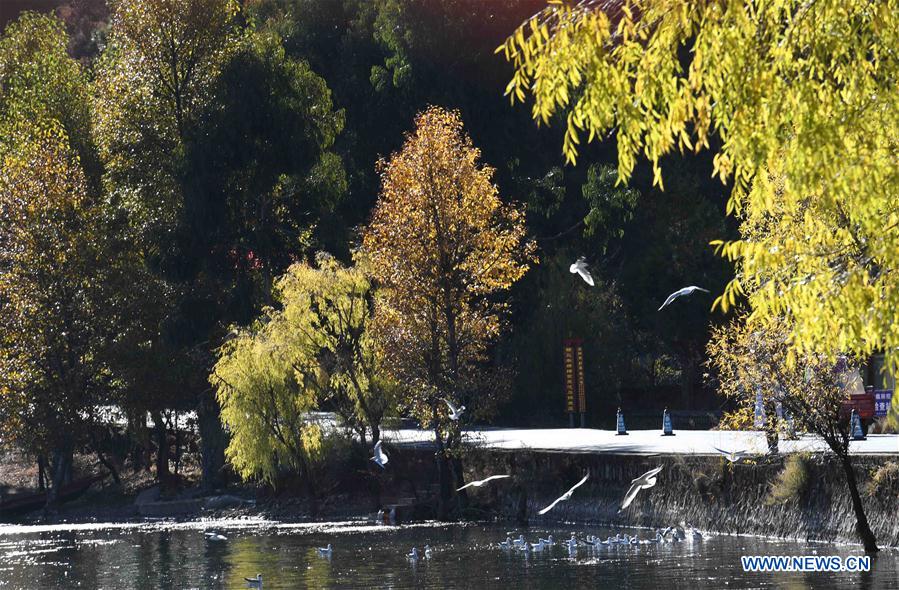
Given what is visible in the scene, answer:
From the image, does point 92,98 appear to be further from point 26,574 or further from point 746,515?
point 746,515

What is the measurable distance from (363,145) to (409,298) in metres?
17.8

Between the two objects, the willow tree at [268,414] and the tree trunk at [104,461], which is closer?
the willow tree at [268,414]

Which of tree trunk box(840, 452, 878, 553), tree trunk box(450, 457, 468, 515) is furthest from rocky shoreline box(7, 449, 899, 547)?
tree trunk box(840, 452, 878, 553)

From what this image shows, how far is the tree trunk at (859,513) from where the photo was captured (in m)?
26.6

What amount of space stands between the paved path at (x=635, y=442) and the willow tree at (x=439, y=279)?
1619mm

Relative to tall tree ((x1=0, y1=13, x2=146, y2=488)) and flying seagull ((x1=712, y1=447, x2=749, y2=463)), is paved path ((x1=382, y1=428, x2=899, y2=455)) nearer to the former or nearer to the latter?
flying seagull ((x1=712, y1=447, x2=749, y2=463))

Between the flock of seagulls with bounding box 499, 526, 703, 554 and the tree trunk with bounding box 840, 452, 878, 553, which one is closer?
the tree trunk with bounding box 840, 452, 878, 553

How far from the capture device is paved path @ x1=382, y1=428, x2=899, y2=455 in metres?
30.6

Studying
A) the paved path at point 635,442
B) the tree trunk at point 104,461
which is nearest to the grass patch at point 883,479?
the paved path at point 635,442

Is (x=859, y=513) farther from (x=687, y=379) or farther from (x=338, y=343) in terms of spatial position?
(x=687, y=379)

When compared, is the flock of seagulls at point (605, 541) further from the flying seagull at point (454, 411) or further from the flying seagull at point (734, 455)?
the flying seagull at point (454, 411)

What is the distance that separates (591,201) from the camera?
185 ft

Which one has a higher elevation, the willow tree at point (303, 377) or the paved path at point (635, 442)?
the willow tree at point (303, 377)

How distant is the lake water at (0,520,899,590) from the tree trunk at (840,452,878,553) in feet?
1.00
